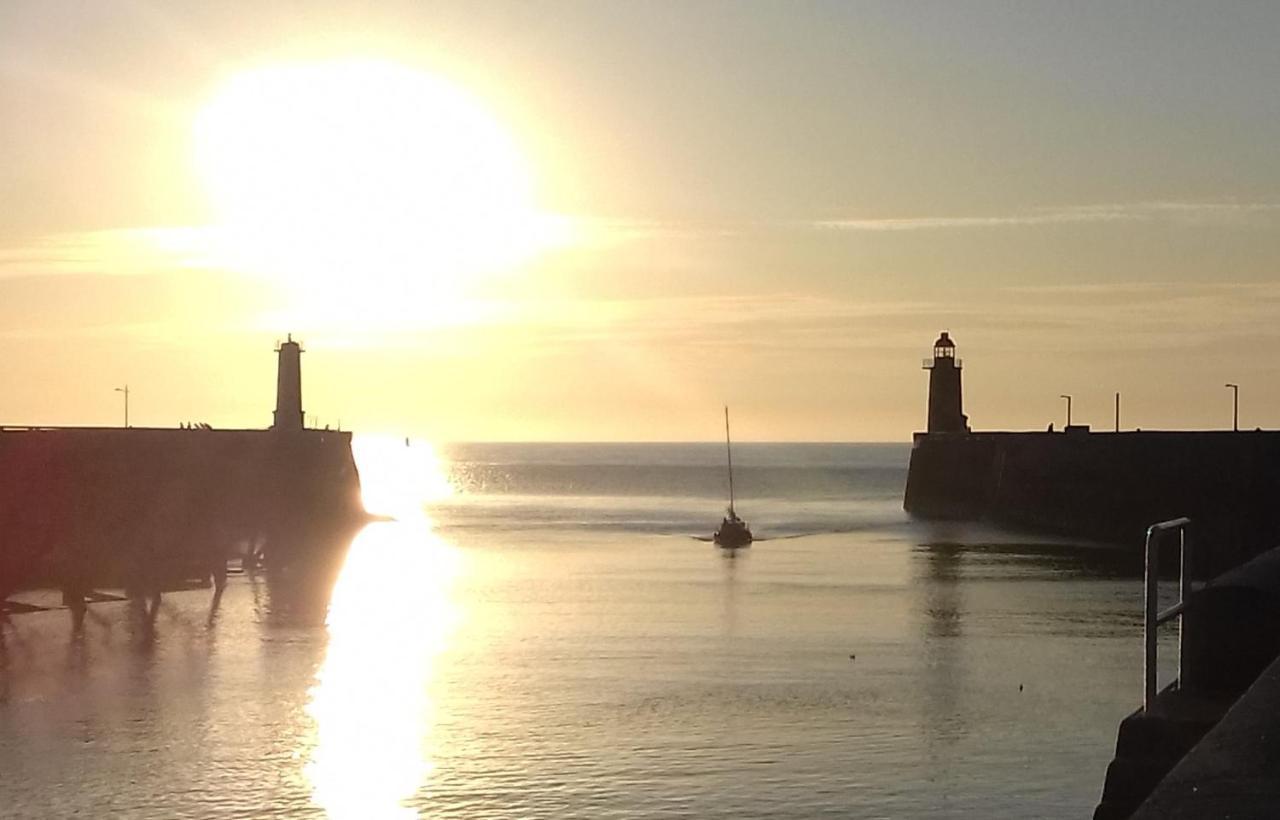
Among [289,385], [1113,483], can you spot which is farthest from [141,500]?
[1113,483]

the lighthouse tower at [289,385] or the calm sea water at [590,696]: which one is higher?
the lighthouse tower at [289,385]

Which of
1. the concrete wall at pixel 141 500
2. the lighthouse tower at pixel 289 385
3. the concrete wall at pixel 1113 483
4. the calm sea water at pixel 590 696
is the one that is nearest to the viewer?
the calm sea water at pixel 590 696

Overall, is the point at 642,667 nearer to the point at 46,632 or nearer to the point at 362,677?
the point at 362,677

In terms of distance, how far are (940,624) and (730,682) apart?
13277mm

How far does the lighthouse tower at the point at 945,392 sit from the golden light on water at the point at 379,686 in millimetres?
32431

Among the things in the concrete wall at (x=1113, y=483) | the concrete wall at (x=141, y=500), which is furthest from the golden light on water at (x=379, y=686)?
the concrete wall at (x=1113, y=483)

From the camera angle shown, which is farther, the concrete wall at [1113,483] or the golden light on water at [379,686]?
the concrete wall at [1113,483]

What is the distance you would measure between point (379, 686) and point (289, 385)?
54.5 meters

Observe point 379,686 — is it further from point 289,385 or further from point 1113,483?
point 289,385

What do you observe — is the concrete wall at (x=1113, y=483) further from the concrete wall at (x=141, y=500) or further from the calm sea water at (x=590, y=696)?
the concrete wall at (x=141, y=500)

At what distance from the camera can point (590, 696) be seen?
30750 mm

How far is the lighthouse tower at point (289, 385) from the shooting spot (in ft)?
279

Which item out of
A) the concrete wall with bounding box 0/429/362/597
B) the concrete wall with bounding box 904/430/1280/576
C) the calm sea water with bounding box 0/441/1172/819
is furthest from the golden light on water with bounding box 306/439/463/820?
the concrete wall with bounding box 904/430/1280/576

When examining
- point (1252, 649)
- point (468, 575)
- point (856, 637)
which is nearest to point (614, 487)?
point (468, 575)
